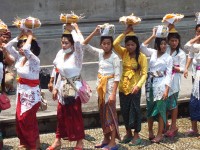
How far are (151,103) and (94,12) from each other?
4164mm

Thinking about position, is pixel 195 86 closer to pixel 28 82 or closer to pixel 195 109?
pixel 195 109

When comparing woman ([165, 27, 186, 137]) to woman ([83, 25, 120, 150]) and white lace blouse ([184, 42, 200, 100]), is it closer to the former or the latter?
white lace blouse ([184, 42, 200, 100])

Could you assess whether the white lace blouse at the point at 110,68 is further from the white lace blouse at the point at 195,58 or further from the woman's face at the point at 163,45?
the white lace blouse at the point at 195,58

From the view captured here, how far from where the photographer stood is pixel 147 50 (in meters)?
7.61

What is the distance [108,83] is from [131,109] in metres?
0.55

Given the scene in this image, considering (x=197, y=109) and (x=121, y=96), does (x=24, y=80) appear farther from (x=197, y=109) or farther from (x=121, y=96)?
(x=197, y=109)

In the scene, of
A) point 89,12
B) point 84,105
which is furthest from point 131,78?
point 89,12

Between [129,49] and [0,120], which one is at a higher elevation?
[129,49]

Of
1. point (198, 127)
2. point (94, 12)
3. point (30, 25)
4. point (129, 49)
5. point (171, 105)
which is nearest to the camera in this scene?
point (30, 25)

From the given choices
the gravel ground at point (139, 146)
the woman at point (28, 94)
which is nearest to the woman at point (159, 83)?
the gravel ground at point (139, 146)

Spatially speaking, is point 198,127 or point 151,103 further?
point 198,127

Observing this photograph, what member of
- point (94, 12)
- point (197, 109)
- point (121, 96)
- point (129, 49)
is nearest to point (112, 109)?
point (121, 96)

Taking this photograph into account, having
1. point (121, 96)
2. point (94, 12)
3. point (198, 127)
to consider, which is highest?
point (94, 12)

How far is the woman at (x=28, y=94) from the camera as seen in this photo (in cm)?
673
